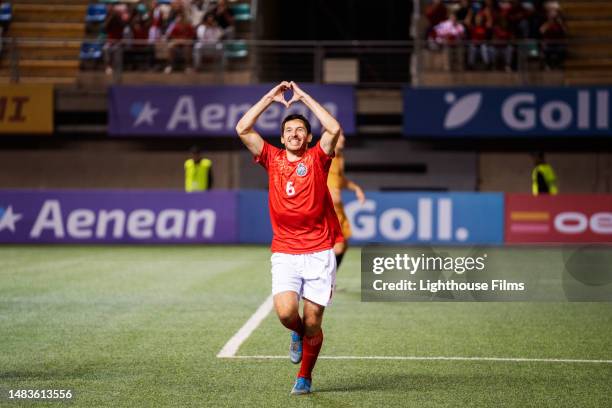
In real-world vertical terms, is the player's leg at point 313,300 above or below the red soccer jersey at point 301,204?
below

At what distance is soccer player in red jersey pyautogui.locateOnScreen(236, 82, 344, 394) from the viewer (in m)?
6.66

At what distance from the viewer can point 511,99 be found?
23.1 metres

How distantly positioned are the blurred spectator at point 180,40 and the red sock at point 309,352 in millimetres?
17255

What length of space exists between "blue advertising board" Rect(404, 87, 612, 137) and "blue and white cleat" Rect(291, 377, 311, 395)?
1706 cm

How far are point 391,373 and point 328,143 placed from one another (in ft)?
6.62

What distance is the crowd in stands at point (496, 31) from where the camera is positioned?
75.7 feet

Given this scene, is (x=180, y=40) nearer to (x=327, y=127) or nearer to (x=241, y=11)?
(x=241, y=11)

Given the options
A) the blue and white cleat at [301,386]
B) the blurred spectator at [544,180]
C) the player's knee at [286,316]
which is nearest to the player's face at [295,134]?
the player's knee at [286,316]

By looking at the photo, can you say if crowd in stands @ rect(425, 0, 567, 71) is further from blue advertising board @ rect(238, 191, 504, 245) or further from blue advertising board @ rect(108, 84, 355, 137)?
blue advertising board @ rect(238, 191, 504, 245)

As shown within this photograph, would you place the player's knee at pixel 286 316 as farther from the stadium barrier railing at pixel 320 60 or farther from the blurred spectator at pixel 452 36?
the blurred spectator at pixel 452 36

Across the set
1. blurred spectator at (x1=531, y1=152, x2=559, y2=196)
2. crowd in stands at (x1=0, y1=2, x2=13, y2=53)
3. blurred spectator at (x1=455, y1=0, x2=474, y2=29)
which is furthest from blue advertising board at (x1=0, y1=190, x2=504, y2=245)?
crowd in stands at (x1=0, y1=2, x2=13, y2=53)

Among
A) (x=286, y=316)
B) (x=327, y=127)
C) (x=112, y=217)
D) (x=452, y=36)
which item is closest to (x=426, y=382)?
(x=286, y=316)

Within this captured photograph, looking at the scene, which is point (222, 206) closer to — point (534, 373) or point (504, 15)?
point (504, 15)

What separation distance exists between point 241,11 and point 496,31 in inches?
280
